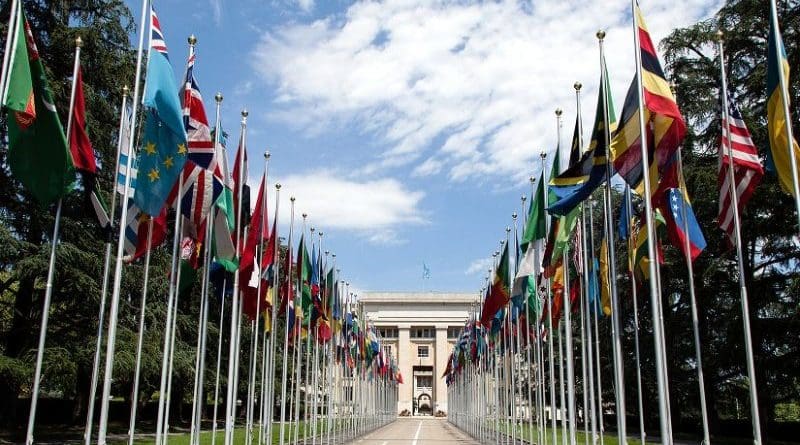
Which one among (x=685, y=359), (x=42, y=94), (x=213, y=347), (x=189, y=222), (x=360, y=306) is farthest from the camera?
(x=360, y=306)

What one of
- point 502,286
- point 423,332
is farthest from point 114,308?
point 423,332

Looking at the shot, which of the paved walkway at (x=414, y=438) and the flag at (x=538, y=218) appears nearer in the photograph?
the flag at (x=538, y=218)

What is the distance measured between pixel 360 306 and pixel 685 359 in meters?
23.0

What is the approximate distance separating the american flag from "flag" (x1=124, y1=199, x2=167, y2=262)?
33.3 ft

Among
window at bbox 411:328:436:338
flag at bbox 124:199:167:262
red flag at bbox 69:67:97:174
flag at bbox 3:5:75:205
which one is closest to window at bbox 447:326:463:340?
window at bbox 411:328:436:338

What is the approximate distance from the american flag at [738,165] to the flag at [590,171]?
1.99 meters

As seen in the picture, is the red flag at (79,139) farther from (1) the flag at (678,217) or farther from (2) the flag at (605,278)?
(2) the flag at (605,278)

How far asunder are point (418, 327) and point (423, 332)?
1805 millimetres

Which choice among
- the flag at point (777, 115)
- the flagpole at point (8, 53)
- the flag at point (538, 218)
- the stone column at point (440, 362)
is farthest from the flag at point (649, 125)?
the stone column at point (440, 362)

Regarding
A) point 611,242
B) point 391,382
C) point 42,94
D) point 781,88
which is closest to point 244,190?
point 42,94

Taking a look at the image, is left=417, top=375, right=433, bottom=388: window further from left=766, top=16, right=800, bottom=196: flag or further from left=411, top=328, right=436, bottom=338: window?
left=766, top=16, right=800, bottom=196: flag

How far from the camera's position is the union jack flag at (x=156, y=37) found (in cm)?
1309

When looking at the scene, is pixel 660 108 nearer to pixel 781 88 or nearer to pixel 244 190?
pixel 781 88

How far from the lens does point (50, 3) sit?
85.6 ft
